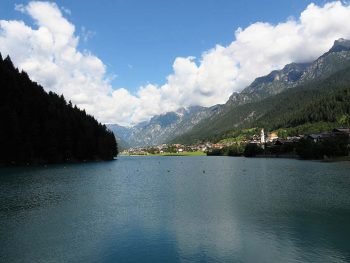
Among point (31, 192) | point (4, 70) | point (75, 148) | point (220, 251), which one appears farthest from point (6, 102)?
point (220, 251)

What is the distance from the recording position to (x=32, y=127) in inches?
5640

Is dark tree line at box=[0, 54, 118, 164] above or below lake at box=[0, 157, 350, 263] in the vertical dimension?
above

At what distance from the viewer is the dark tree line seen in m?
133

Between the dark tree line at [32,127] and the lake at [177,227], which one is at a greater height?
the dark tree line at [32,127]

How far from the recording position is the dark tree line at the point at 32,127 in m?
133

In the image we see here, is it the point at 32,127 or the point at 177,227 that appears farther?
the point at 32,127

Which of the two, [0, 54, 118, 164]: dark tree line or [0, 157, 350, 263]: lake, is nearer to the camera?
[0, 157, 350, 263]: lake

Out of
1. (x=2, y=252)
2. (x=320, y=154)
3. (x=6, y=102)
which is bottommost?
(x=2, y=252)

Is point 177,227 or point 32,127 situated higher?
point 32,127

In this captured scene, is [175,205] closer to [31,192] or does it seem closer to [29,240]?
[29,240]

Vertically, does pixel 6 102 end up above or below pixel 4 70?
below

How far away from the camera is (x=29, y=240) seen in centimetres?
3294

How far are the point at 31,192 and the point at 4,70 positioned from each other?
350 ft

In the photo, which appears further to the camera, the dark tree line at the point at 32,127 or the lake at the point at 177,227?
the dark tree line at the point at 32,127
